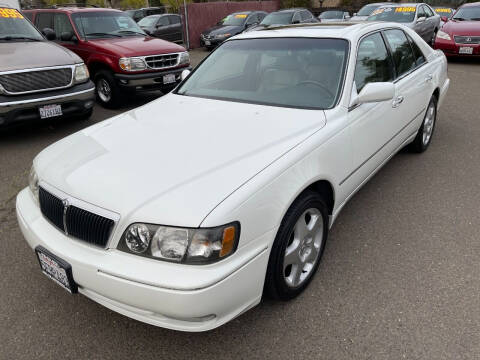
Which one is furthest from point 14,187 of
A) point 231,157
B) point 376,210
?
point 376,210

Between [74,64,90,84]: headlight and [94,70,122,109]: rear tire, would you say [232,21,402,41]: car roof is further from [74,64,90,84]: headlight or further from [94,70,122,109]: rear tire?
[94,70,122,109]: rear tire

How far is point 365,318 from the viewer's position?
2316 mm

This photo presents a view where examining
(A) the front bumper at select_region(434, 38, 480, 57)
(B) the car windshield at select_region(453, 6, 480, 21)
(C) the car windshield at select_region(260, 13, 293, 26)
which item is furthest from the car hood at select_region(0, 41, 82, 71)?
(B) the car windshield at select_region(453, 6, 480, 21)

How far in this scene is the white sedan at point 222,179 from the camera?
1.80 meters

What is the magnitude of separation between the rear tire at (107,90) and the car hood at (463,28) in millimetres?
8935

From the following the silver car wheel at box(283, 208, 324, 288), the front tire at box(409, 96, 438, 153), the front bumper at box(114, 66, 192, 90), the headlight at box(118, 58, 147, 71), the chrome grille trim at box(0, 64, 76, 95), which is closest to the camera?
the silver car wheel at box(283, 208, 324, 288)

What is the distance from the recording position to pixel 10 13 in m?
6.12

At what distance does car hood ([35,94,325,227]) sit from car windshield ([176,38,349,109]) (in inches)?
6.5

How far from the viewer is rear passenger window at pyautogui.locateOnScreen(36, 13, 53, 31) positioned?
779 cm

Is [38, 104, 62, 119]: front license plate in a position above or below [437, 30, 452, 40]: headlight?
above

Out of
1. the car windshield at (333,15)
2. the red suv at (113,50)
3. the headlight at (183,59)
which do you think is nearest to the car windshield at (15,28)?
the red suv at (113,50)

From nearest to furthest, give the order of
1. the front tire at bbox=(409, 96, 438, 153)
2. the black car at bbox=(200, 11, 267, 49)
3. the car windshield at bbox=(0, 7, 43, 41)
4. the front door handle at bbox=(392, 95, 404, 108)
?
the front door handle at bbox=(392, 95, 404, 108) → the front tire at bbox=(409, 96, 438, 153) → the car windshield at bbox=(0, 7, 43, 41) → the black car at bbox=(200, 11, 267, 49)

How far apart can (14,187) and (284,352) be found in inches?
134

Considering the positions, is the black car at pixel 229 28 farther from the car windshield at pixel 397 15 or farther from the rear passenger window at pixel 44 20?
the rear passenger window at pixel 44 20
